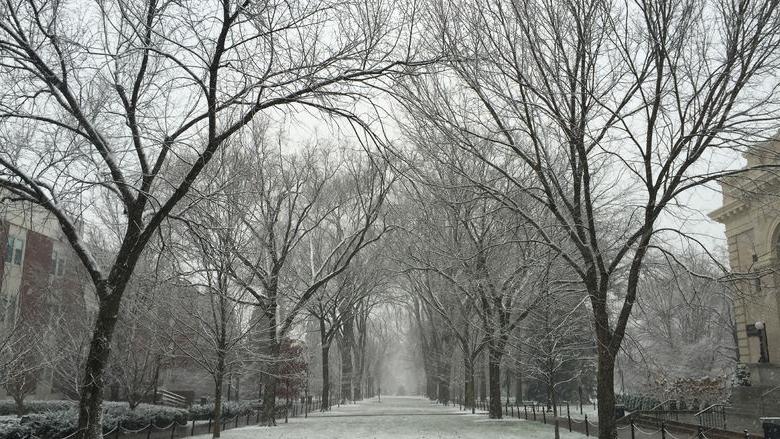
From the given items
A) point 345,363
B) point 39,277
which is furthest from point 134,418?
point 345,363

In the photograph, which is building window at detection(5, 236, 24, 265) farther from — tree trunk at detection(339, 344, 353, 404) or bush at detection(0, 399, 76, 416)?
tree trunk at detection(339, 344, 353, 404)

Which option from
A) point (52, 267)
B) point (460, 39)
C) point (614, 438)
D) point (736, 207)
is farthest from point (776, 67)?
point (52, 267)

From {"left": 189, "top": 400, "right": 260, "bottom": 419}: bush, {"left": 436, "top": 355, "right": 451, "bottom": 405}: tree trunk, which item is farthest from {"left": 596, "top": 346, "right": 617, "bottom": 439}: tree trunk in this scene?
{"left": 436, "top": 355, "right": 451, "bottom": 405}: tree trunk

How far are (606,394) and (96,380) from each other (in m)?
9.84

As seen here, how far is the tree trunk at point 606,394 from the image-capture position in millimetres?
12539

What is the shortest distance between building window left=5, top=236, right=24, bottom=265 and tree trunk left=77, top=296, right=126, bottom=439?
26.6 m

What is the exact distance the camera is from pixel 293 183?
27891 mm

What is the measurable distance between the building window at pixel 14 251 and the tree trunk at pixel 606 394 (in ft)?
102

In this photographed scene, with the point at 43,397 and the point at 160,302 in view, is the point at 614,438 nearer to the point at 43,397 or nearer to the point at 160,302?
the point at 160,302

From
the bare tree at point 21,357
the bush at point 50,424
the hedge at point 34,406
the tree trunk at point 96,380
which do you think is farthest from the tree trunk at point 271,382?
the tree trunk at point 96,380

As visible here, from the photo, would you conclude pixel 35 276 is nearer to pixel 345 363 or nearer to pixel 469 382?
pixel 469 382

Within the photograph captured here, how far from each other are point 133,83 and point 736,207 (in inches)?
1239

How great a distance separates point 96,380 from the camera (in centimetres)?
980

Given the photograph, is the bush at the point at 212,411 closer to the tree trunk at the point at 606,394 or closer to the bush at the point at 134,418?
the bush at the point at 134,418
